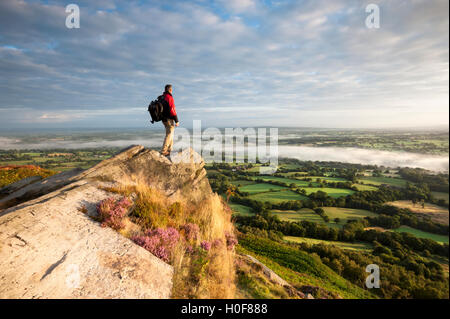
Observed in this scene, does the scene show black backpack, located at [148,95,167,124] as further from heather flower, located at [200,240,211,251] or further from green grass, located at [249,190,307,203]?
green grass, located at [249,190,307,203]

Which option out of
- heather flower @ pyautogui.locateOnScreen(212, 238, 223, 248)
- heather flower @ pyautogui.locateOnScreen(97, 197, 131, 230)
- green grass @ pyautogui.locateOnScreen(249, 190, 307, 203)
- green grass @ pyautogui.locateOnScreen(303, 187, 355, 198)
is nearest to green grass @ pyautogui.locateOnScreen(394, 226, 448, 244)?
green grass @ pyautogui.locateOnScreen(303, 187, 355, 198)

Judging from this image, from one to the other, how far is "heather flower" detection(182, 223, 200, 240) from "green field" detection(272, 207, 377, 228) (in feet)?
155

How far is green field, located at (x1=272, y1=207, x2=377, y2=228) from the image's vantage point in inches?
1999

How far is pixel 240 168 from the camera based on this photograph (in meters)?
97.1

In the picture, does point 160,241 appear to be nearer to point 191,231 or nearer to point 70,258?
point 191,231

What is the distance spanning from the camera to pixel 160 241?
5957mm

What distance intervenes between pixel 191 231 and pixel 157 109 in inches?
244

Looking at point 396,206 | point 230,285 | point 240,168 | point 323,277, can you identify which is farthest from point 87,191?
point 240,168

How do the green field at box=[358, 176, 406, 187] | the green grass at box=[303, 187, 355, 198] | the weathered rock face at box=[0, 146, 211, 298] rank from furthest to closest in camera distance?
the green grass at box=[303, 187, 355, 198]
the green field at box=[358, 176, 406, 187]
the weathered rock face at box=[0, 146, 211, 298]

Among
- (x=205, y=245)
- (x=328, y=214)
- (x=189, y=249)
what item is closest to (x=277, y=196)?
(x=328, y=214)

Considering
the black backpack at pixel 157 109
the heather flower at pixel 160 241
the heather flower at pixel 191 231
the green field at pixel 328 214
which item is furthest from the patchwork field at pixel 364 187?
the heather flower at pixel 160 241

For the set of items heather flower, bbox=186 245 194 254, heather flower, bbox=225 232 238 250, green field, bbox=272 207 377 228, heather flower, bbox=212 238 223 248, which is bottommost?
green field, bbox=272 207 377 228
